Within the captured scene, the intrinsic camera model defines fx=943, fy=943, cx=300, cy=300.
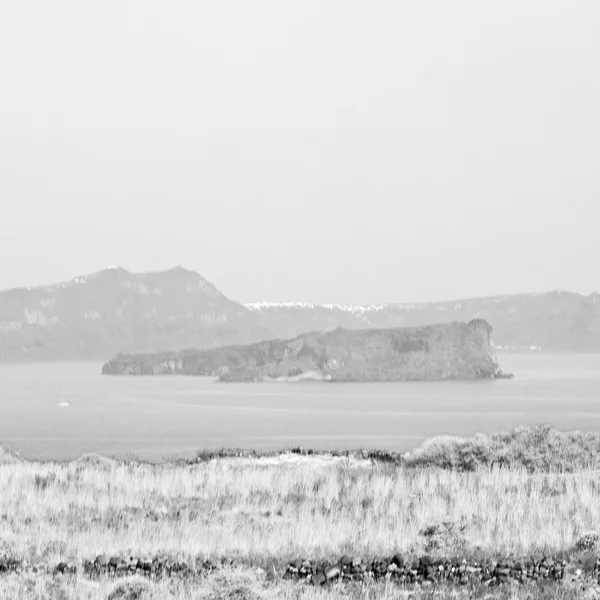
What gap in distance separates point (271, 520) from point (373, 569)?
379 centimetres

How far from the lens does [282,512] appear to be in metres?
14.0

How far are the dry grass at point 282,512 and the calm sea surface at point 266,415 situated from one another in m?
31.0

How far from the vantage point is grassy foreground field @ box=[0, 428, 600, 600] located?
8633mm

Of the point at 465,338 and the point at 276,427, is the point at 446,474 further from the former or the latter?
the point at 465,338

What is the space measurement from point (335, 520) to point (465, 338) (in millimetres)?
166634

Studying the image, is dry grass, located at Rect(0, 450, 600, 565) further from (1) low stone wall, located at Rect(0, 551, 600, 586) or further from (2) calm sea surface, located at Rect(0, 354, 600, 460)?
(2) calm sea surface, located at Rect(0, 354, 600, 460)

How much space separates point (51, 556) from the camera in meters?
10.0

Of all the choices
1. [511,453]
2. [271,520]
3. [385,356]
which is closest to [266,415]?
[511,453]

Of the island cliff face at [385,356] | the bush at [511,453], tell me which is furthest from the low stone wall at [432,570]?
the island cliff face at [385,356]

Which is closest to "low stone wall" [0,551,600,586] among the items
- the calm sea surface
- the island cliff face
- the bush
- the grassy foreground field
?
the grassy foreground field

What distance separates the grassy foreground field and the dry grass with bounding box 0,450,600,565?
3 centimetres

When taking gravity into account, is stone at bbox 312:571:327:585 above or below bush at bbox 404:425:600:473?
above

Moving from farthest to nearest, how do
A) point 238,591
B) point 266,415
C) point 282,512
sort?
point 266,415 → point 282,512 → point 238,591

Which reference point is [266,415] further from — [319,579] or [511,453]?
[319,579]
